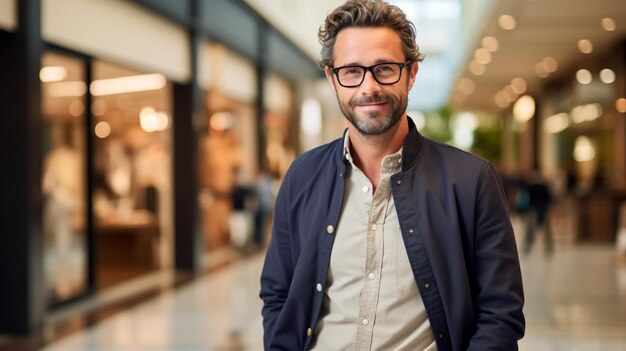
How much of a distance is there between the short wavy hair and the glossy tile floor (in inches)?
192

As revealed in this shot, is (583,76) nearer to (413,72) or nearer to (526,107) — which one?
(526,107)

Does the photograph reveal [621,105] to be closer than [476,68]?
Yes

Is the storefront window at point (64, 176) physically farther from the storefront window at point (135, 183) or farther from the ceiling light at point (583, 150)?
the ceiling light at point (583, 150)

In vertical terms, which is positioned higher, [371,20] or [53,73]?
[53,73]

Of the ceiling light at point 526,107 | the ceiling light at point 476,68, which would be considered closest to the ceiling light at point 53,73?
the ceiling light at point 476,68

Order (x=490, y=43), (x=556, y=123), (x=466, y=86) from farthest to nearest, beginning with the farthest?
(x=466, y=86) < (x=556, y=123) < (x=490, y=43)

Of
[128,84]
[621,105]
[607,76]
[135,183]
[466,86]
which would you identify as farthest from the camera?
[466,86]

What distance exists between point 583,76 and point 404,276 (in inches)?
716

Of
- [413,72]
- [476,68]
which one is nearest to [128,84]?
[413,72]

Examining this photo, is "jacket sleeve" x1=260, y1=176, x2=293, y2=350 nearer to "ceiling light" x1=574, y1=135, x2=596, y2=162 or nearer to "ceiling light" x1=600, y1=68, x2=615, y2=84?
"ceiling light" x1=600, y1=68, x2=615, y2=84

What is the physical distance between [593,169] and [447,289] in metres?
18.1

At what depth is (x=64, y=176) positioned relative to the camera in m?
8.92

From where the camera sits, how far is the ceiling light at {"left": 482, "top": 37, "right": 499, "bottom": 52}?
49.8 ft

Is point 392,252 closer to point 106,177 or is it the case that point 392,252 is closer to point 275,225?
point 275,225
